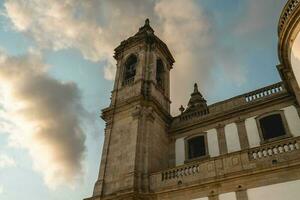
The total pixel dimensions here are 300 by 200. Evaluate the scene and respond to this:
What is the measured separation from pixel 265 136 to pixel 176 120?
6.29 m

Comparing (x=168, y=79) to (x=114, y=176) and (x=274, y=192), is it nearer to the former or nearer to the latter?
(x=114, y=176)

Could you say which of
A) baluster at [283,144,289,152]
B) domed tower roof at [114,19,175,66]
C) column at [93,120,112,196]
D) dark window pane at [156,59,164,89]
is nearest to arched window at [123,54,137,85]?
domed tower roof at [114,19,175,66]

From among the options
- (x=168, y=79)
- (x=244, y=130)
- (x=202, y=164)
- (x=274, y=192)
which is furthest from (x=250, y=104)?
(x=168, y=79)

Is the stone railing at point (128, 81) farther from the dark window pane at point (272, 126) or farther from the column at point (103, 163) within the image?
the dark window pane at point (272, 126)

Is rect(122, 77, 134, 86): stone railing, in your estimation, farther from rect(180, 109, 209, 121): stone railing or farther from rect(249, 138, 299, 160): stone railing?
rect(249, 138, 299, 160): stone railing

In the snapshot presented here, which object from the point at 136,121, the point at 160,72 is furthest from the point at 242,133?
the point at 160,72

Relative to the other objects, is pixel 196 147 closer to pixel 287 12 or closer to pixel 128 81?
pixel 128 81

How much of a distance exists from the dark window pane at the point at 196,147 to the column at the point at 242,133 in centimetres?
233

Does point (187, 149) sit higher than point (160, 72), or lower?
lower

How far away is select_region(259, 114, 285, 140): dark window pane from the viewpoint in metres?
16.2

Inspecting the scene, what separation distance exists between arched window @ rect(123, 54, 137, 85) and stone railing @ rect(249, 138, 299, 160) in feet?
35.3

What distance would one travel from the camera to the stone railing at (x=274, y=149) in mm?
13086

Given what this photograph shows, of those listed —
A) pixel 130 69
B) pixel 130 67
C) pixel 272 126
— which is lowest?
pixel 272 126

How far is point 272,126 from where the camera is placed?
16750 millimetres
